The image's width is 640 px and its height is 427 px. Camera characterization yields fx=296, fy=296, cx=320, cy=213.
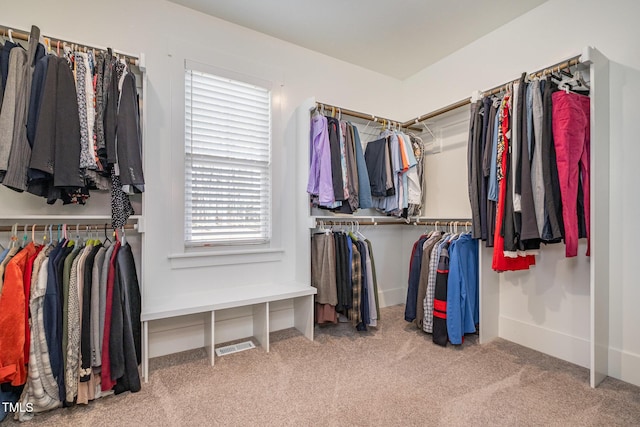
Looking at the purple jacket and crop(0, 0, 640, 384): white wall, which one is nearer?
crop(0, 0, 640, 384): white wall

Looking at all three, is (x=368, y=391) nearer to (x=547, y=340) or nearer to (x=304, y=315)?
(x=304, y=315)

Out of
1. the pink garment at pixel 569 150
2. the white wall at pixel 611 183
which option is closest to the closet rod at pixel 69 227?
the pink garment at pixel 569 150

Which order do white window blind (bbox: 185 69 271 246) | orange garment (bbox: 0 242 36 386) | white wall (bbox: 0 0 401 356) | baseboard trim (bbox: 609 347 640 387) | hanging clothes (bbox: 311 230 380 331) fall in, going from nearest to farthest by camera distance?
orange garment (bbox: 0 242 36 386) → baseboard trim (bbox: 609 347 640 387) → white wall (bbox: 0 0 401 356) → white window blind (bbox: 185 69 271 246) → hanging clothes (bbox: 311 230 380 331)

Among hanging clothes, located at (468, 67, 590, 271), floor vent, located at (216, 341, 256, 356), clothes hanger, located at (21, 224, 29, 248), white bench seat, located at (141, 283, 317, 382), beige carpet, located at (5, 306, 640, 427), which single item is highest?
hanging clothes, located at (468, 67, 590, 271)

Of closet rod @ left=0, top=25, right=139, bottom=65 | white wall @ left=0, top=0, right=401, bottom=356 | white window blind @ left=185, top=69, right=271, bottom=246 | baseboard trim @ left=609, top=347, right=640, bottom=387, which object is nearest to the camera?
closet rod @ left=0, top=25, right=139, bottom=65

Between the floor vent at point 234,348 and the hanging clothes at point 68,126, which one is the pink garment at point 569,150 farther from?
the hanging clothes at point 68,126

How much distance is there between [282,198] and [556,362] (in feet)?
7.81

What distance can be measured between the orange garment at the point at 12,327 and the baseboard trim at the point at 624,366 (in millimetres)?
3295

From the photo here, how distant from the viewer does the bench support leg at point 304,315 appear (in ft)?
7.88

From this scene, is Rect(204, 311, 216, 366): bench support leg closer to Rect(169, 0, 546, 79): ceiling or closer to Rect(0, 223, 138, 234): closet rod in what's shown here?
Rect(0, 223, 138, 234): closet rod

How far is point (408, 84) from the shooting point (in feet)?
11.3

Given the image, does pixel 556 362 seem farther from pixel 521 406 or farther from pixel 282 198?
pixel 282 198

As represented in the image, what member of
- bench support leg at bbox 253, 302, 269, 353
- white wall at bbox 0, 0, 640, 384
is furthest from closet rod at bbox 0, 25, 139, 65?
bench support leg at bbox 253, 302, 269, 353

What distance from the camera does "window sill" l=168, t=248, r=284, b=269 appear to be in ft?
7.37
